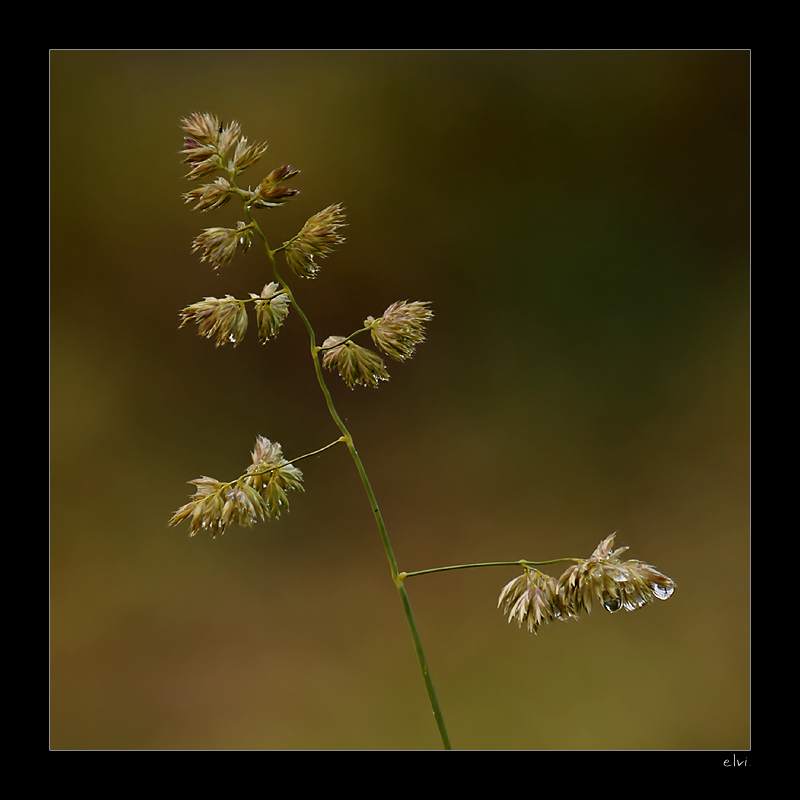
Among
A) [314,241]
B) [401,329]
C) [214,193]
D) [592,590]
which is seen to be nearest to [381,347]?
[401,329]

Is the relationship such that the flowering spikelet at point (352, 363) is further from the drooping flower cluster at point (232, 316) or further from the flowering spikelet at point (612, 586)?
the flowering spikelet at point (612, 586)

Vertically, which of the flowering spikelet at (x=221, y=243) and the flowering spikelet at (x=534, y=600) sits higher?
the flowering spikelet at (x=221, y=243)

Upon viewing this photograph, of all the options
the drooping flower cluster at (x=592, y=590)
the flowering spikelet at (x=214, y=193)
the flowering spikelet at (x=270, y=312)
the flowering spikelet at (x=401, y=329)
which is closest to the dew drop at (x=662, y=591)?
the drooping flower cluster at (x=592, y=590)

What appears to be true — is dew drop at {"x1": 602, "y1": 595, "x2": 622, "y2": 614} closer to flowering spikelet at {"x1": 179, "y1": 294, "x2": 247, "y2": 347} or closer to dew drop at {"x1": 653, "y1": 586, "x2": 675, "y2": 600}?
dew drop at {"x1": 653, "y1": 586, "x2": 675, "y2": 600}

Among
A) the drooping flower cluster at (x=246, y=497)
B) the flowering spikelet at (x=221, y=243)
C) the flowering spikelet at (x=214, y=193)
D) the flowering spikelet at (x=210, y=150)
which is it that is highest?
the flowering spikelet at (x=210, y=150)

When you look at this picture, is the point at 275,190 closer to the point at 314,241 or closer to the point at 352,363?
the point at 314,241

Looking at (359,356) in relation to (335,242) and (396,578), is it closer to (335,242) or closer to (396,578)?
(335,242)
